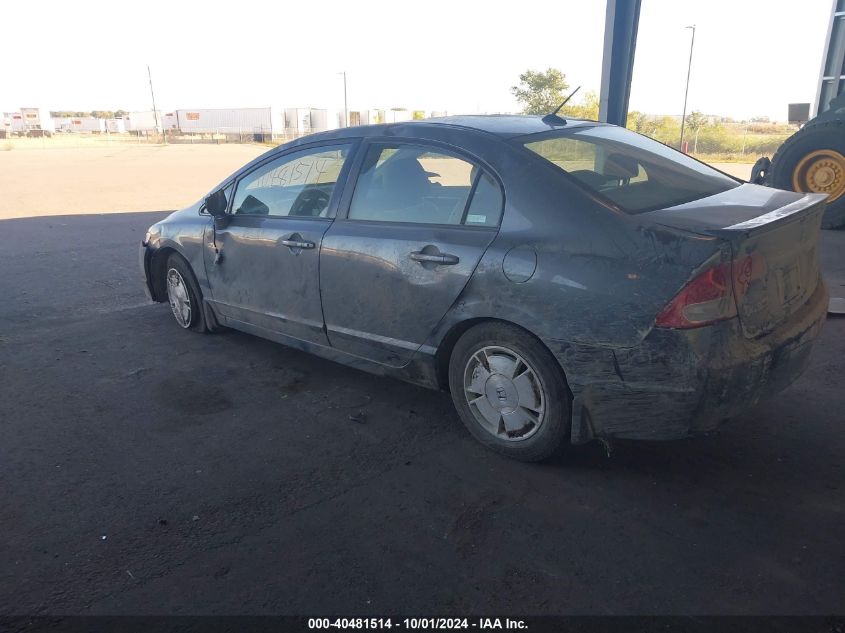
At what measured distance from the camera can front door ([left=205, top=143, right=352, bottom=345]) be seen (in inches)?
154

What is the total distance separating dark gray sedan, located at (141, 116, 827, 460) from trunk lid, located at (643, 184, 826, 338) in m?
0.01

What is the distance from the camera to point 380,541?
261 cm

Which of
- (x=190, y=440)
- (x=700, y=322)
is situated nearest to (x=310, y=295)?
(x=190, y=440)

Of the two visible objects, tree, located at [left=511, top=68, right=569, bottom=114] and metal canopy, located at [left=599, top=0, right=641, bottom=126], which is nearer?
metal canopy, located at [left=599, top=0, right=641, bottom=126]

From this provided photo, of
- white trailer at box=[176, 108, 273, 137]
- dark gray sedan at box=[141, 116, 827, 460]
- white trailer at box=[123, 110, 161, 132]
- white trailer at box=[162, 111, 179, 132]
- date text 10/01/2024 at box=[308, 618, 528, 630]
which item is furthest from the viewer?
white trailer at box=[123, 110, 161, 132]

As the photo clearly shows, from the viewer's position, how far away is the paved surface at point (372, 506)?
2.31 m

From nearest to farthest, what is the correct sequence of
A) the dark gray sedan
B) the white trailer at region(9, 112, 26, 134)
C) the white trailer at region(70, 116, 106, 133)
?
the dark gray sedan, the white trailer at region(9, 112, 26, 134), the white trailer at region(70, 116, 106, 133)

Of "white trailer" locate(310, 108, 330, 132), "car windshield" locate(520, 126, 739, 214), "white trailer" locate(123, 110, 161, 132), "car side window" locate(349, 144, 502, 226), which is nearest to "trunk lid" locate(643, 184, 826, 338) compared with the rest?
"car windshield" locate(520, 126, 739, 214)

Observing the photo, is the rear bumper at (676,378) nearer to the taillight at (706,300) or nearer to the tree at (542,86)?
the taillight at (706,300)

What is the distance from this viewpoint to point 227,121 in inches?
2793

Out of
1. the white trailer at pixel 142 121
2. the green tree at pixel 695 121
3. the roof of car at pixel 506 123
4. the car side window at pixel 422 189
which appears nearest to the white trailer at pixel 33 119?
the white trailer at pixel 142 121

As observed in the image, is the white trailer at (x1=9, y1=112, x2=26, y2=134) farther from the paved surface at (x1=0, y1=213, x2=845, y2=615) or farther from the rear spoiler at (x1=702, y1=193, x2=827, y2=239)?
the rear spoiler at (x1=702, y1=193, x2=827, y2=239)

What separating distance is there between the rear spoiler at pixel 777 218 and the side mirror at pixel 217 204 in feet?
10.9

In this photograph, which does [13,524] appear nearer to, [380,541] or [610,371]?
[380,541]
